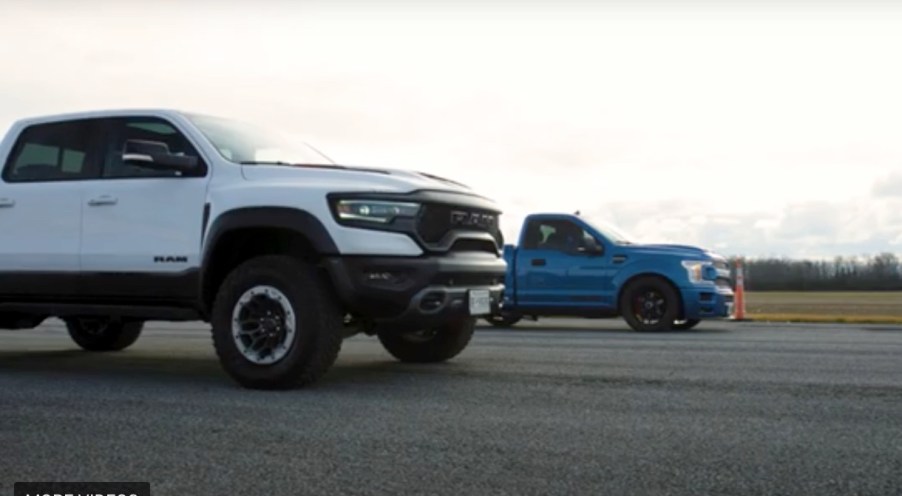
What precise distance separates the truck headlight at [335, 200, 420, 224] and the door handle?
6.23 ft

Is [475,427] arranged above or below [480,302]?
below

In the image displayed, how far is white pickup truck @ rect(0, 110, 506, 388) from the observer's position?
6.38m

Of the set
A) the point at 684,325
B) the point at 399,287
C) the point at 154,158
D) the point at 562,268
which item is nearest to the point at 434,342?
the point at 399,287

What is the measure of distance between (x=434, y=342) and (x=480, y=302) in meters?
1.33

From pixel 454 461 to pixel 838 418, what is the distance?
2.33 m

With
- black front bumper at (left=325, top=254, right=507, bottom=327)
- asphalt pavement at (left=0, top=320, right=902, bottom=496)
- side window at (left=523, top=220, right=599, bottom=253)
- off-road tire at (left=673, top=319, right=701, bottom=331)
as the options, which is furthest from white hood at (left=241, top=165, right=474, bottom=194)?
off-road tire at (left=673, top=319, right=701, bottom=331)

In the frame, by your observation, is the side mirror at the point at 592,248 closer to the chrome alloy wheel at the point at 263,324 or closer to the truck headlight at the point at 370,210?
the truck headlight at the point at 370,210

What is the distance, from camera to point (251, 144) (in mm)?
7449

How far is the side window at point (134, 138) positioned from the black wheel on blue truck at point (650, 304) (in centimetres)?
819

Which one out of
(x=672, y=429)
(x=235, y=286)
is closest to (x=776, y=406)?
(x=672, y=429)

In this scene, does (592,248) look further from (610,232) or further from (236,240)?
(236,240)

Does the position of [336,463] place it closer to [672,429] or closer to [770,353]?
[672,429]

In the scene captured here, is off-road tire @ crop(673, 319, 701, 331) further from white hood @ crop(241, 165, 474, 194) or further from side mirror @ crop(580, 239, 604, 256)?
white hood @ crop(241, 165, 474, 194)

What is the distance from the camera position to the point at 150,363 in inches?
330
